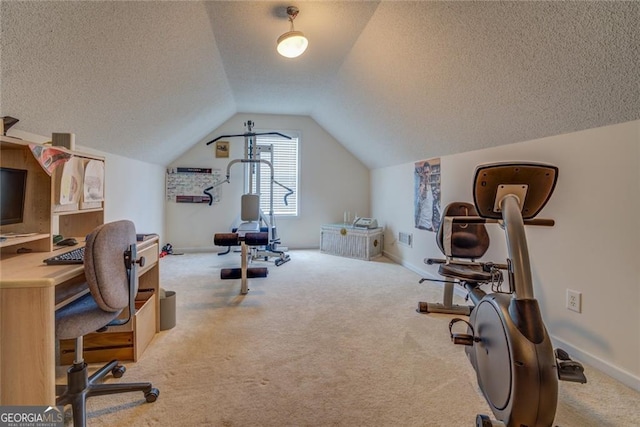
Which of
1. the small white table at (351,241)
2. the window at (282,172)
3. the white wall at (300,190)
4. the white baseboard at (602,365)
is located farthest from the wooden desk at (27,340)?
the window at (282,172)

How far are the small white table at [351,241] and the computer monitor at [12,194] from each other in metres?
3.91

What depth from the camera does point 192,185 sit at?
5086mm

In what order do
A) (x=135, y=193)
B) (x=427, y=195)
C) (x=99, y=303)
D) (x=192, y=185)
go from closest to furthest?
(x=99, y=303)
(x=427, y=195)
(x=135, y=193)
(x=192, y=185)

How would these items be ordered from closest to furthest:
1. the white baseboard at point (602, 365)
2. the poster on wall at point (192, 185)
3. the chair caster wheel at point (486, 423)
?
the chair caster wheel at point (486, 423), the white baseboard at point (602, 365), the poster on wall at point (192, 185)

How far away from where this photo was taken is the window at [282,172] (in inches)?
211

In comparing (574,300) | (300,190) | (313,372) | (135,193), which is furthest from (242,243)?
(574,300)

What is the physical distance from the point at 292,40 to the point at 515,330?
2365mm


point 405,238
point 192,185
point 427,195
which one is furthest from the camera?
point 192,185

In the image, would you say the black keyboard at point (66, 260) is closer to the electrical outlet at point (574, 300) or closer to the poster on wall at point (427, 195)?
the electrical outlet at point (574, 300)

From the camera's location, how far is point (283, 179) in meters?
5.43

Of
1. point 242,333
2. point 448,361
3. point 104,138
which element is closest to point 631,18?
point 448,361

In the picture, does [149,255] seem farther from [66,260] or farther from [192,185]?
[192,185]

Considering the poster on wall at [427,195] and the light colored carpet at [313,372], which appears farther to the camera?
the poster on wall at [427,195]

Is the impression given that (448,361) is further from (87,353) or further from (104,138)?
(104,138)
